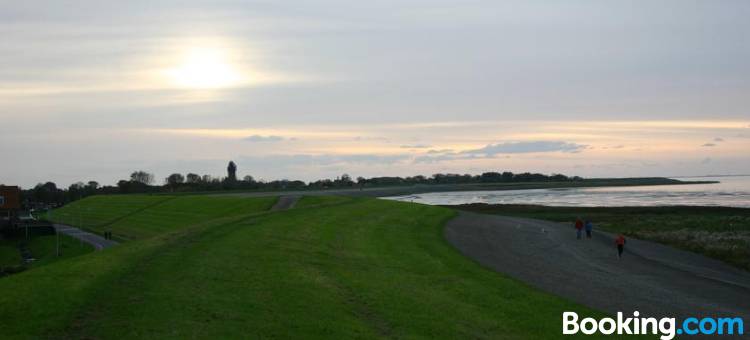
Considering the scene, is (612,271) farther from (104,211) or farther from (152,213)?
(104,211)

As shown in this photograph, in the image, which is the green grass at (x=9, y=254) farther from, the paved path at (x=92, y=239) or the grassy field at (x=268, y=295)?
the grassy field at (x=268, y=295)

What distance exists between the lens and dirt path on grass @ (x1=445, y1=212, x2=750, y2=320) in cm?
2356

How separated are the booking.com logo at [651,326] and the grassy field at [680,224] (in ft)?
56.4

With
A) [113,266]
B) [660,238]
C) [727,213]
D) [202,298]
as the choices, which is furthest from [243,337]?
[727,213]

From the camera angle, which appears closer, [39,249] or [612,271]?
[612,271]

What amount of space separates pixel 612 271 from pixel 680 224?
33378 millimetres

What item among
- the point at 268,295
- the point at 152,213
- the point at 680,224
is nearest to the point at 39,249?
the point at 152,213

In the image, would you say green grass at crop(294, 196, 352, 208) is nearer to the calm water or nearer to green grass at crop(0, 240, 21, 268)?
green grass at crop(0, 240, 21, 268)

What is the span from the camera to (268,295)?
19.2 m

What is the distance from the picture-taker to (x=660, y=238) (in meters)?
49.0

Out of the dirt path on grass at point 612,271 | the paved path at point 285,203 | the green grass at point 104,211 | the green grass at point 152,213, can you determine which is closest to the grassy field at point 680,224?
the dirt path on grass at point 612,271

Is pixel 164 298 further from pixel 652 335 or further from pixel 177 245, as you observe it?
pixel 652 335

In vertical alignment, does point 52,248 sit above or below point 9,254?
above

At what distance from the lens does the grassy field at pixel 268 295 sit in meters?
15.7
